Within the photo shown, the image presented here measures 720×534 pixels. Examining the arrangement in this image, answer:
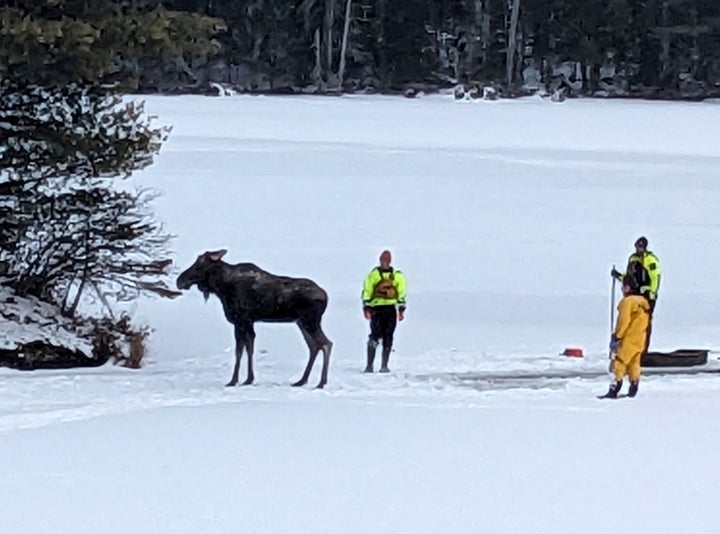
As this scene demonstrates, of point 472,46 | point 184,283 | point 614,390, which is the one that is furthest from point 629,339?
point 472,46

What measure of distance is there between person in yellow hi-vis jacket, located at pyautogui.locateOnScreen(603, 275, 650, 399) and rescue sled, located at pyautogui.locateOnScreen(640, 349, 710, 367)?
2651mm

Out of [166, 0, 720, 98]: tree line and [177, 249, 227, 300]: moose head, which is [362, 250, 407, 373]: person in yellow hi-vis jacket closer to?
[177, 249, 227, 300]: moose head

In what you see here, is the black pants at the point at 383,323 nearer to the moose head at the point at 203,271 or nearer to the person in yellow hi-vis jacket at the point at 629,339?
the moose head at the point at 203,271

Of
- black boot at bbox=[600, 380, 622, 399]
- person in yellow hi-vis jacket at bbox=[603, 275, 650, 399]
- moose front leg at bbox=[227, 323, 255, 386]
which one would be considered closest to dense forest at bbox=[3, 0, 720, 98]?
moose front leg at bbox=[227, 323, 255, 386]

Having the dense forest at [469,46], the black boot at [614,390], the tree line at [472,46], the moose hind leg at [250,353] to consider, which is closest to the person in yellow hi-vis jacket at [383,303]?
the moose hind leg at [250,353]

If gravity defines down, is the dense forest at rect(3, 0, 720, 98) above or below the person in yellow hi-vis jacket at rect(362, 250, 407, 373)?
above

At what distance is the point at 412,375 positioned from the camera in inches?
617

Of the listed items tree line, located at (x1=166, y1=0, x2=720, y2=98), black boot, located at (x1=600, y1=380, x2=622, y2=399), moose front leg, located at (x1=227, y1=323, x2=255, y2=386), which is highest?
tree line, located at (x1=166, y1=0, x2=720, y2=98)

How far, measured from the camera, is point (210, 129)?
45906mm

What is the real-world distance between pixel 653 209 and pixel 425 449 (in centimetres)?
2237

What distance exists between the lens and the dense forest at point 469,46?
80.0m

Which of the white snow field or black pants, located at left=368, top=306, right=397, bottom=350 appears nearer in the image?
the white snow field

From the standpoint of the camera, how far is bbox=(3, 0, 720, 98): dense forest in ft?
262

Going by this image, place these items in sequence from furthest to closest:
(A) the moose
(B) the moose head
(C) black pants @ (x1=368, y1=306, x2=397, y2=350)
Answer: (C) black pants @ (x1=368, y1=306, x2=397, y2=350), (B) the moose head, (A) the moose
